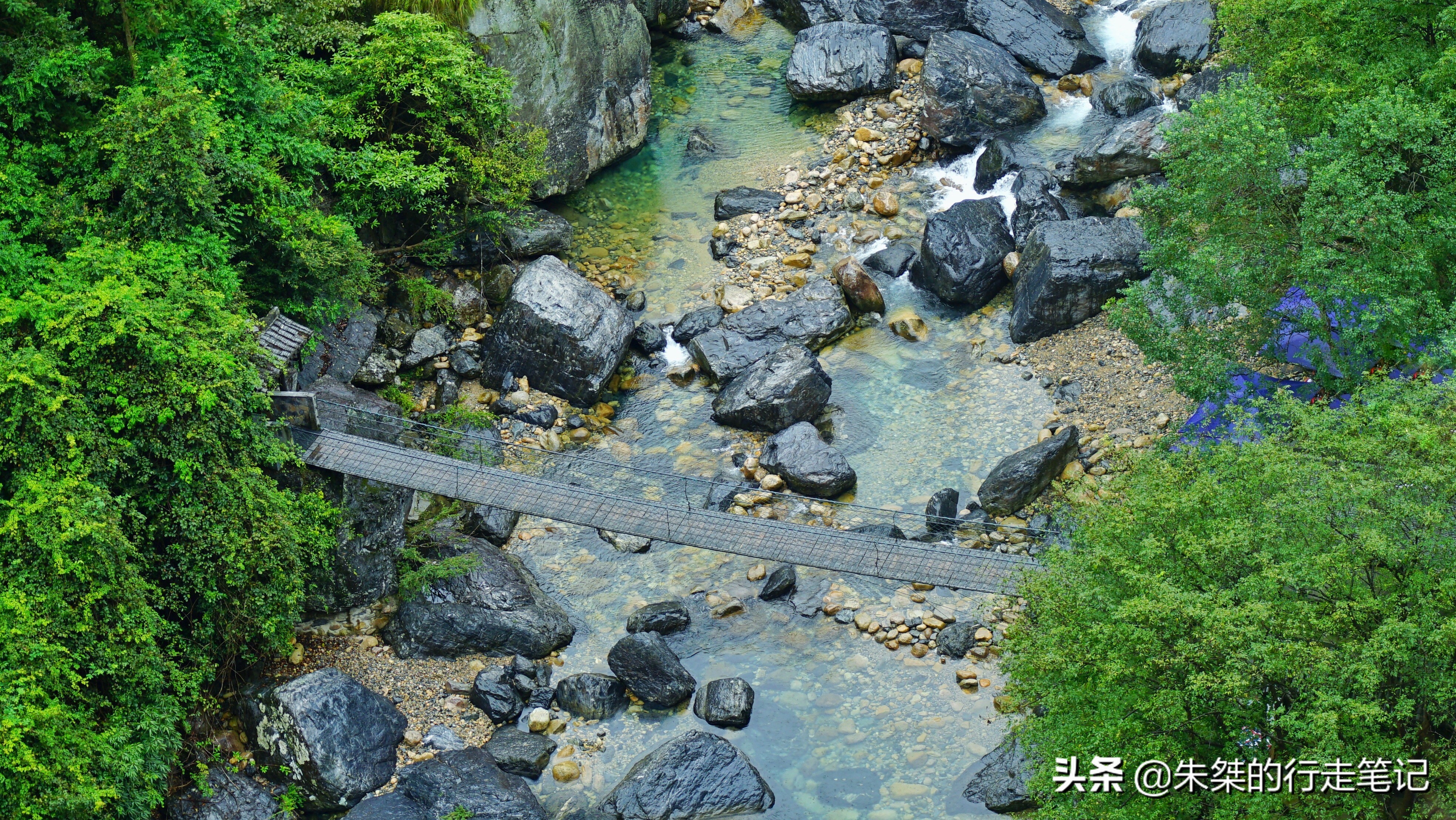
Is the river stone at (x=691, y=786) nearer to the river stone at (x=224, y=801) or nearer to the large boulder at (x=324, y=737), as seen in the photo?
the large boulder at (x=324, y=737)

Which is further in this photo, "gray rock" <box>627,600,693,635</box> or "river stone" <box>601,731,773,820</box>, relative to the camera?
"gray rock" <box>627,600,693,635</box>

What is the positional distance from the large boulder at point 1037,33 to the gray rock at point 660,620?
22936 millimetres

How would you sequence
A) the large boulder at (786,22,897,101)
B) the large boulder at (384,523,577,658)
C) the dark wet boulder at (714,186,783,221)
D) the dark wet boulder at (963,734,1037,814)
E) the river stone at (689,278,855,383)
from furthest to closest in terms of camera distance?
the large boulder at (786,22,897,101)
the dark wet boulder at (714,186,783,221)
the river stone at (689,278,855,383)
the large boulder at (384,523,577,658)
the dark wet boulder at (963,734,1037,814)

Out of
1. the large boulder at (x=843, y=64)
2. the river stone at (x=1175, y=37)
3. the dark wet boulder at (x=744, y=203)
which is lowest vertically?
the dark wet boulder at (x=744, y=203)

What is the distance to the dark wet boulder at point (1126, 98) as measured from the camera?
33.4 m

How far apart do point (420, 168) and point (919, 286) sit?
536 inches

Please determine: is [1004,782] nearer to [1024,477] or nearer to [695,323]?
[1024,477]

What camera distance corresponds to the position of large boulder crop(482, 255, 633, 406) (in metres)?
28.1

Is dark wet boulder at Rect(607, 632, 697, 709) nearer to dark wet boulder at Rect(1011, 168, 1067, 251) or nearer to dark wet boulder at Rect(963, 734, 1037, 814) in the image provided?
dark wet boulder at Rect(963, 734, 1037, 814)

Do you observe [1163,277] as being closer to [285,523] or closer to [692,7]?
[285,523]

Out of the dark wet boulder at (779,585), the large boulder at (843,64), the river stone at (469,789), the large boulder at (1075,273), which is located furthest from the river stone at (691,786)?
→ the large boulder at (843,64)

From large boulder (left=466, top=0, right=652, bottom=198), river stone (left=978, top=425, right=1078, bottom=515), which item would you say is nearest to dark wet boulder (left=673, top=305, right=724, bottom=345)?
large boulder (left=466, top=0, right=652, bottom=198)

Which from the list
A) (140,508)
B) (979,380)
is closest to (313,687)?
(140,508)

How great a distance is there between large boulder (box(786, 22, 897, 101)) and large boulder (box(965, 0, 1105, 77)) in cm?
319
